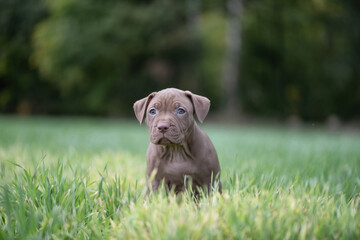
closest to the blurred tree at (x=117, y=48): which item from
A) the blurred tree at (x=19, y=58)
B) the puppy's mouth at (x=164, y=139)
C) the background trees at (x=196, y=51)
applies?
the background trees at (x=196, y=51)

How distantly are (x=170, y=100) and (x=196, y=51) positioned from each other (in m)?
22.2

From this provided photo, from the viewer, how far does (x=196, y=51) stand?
24.4 m

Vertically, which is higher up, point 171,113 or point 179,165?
point 171,113

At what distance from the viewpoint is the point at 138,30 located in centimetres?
2380

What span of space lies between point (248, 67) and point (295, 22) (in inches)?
191

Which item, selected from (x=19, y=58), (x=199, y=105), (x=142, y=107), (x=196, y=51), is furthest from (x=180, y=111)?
(x=19, y=58)

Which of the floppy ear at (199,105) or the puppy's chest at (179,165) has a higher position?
the floppy ear at (199,105)

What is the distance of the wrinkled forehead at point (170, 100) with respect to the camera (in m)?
2.84

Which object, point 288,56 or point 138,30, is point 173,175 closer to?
point 138,30

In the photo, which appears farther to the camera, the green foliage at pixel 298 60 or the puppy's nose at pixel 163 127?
the green foliage at pixel 298 60

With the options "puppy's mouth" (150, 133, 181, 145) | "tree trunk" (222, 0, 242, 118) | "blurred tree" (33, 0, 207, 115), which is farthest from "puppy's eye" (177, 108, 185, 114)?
"blurred tree" (33, 0, 207, 115)

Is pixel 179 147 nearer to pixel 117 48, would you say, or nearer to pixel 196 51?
pixel 196 51

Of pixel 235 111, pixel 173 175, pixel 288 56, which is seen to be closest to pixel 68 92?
pixel 235 111

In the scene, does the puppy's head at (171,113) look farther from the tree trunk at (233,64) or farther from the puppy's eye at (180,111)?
the tree trunk at (233,64)
